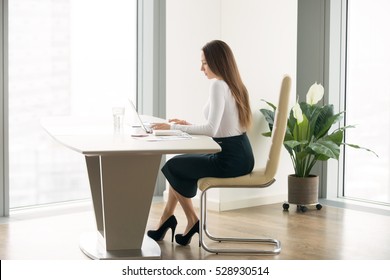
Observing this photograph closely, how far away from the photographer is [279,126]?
395cm

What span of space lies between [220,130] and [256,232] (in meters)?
0.92

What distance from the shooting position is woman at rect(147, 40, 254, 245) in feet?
13.4

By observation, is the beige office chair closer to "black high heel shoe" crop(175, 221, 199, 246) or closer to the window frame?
"black high heel shoe" crop(175, 221, 199, 246)

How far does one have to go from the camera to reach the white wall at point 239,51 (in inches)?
216

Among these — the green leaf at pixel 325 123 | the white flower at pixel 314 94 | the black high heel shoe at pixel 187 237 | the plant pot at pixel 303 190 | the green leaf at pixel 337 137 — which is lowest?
the black high heel shoe at pixel 187 237

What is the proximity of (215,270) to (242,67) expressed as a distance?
234 centimetres

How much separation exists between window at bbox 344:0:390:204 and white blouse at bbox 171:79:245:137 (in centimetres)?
221

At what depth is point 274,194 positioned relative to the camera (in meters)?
5.86

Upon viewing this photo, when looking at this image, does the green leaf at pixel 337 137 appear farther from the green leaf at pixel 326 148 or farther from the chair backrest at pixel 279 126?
the chair backrest at pixel 279 126

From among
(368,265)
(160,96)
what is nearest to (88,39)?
(160,96)

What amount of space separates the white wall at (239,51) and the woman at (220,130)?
4.29 ft

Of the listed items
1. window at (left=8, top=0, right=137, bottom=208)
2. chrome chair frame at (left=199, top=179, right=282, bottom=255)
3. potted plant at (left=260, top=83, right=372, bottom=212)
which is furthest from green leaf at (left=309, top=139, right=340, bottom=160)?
window at (left=8, top=0, right=137, bottom=208)

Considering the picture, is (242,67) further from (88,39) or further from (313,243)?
(313,243)

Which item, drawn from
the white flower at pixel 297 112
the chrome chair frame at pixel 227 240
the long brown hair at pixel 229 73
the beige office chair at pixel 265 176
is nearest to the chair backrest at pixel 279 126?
the beige office chair at pixel 265 176
